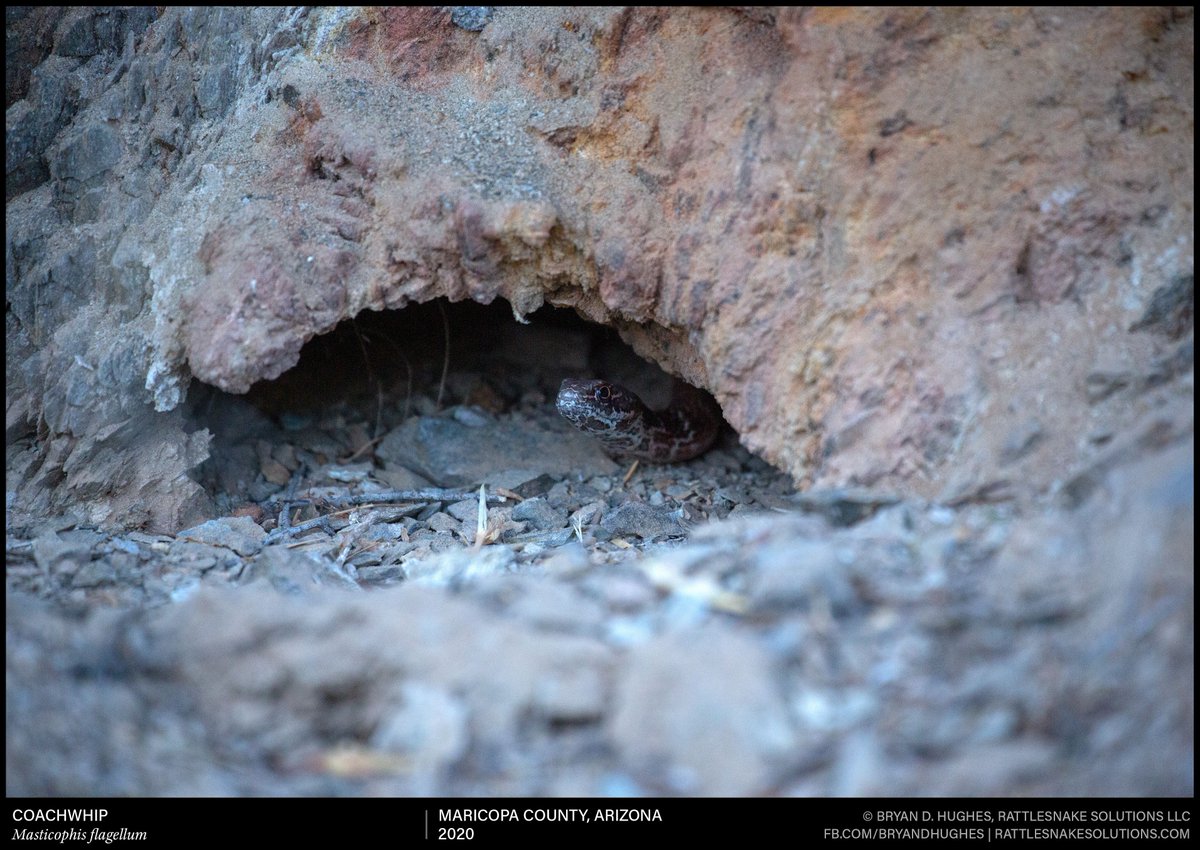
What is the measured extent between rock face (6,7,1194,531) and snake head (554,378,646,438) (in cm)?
51

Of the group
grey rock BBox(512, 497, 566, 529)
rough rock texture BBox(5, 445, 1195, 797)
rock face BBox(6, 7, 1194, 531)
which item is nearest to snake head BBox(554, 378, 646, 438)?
rock face BBox(6, 7, 1194, 531)

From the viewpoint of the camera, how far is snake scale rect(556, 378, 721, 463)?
5.18 meters

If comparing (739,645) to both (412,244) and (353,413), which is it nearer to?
(412,244)

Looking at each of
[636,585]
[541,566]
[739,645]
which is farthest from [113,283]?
[739,645]

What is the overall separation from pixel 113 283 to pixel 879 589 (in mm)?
3662

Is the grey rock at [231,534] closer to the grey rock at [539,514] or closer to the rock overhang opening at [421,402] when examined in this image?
the rock overhang opening at [421,402]

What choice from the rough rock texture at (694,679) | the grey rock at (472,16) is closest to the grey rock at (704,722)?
the rough rock texture at (694,679)

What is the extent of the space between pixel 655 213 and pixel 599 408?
4.75 ft

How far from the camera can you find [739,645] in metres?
2.37

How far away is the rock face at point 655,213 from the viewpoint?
10.5ft

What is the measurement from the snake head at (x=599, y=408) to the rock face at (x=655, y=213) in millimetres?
507

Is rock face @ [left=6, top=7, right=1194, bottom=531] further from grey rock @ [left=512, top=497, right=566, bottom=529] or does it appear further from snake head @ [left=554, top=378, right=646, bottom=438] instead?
grey rock @ [left=512, top=497, right=566, bottom=529]

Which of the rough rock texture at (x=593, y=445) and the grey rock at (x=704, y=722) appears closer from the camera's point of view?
the grey rock at (x=704, y=722)

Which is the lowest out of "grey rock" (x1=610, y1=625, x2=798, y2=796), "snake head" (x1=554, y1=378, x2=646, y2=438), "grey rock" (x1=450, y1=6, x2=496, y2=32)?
"grey rock" (x1=610, y1=625, x2=798, y2=796)
